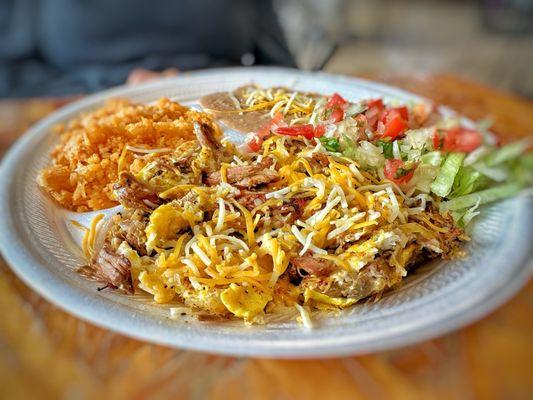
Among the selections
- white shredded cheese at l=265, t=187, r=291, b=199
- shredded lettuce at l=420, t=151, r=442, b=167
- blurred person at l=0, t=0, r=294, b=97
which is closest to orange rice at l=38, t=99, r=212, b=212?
white shredded cheese at l=265, t=187, r=291, b=199

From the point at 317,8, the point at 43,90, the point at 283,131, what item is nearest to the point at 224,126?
the point at 283,131

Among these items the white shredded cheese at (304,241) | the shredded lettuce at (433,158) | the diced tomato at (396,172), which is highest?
the shredded lettuce at (433,158)

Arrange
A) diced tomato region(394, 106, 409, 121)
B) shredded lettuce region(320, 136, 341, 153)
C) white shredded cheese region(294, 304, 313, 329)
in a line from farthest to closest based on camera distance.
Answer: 1. diced tomato region(394, 106, 409, 121)
2. shredded lettuce region(320, 136, 341, 153)
3. white shredded cheese region(294, 304, 313, 329)

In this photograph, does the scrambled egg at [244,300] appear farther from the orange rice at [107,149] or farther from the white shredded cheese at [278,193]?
the orange rice at [107,149]

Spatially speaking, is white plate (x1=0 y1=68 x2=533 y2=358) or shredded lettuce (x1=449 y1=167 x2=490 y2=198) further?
shredded lettuce (x1=449 y1=167 x2=490 y2=198)

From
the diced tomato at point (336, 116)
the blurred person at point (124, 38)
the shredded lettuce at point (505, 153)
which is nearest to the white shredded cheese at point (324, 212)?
the diced tomato at point (336, 116)

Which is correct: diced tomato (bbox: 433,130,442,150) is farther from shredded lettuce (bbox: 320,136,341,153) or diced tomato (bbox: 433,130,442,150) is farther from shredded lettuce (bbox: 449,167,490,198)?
shredded lettuce (bbox: 320,136,341,153)
